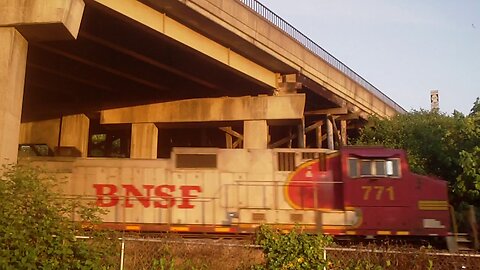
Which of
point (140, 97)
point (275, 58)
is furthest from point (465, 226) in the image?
point (140, 97)

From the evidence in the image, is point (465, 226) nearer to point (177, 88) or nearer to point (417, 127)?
point (417, 127)

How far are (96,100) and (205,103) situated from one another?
7.98m

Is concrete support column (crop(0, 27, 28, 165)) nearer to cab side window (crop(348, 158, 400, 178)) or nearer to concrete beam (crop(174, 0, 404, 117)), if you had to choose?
concrete beam (crop(174, 0, 404, 117))

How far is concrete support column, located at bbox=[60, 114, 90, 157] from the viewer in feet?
110

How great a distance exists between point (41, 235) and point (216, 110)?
1917 centimetres

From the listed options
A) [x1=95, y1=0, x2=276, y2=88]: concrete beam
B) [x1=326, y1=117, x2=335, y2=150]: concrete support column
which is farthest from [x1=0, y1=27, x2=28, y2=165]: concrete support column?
[x1=326, y1=117, x2=335, y2=150]: concrete support column

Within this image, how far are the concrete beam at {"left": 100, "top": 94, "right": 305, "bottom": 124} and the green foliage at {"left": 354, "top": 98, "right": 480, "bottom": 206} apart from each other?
6978 mm

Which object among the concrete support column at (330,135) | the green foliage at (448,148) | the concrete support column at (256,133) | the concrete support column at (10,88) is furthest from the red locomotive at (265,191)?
the concrete support column at (330,135)

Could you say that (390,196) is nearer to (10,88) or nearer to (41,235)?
(41,235)

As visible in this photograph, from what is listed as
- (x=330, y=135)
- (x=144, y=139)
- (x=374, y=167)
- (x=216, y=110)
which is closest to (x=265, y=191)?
(x=374, y=167)

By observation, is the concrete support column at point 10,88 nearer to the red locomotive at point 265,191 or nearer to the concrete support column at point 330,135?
the red locomotive at point 265,191

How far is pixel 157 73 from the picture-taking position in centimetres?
2811

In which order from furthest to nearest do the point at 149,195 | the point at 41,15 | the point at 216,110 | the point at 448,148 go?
the point at 216,110 < the point at 448,148 < the point at 149,195 < the point at 41,15

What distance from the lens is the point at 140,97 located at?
100ft
